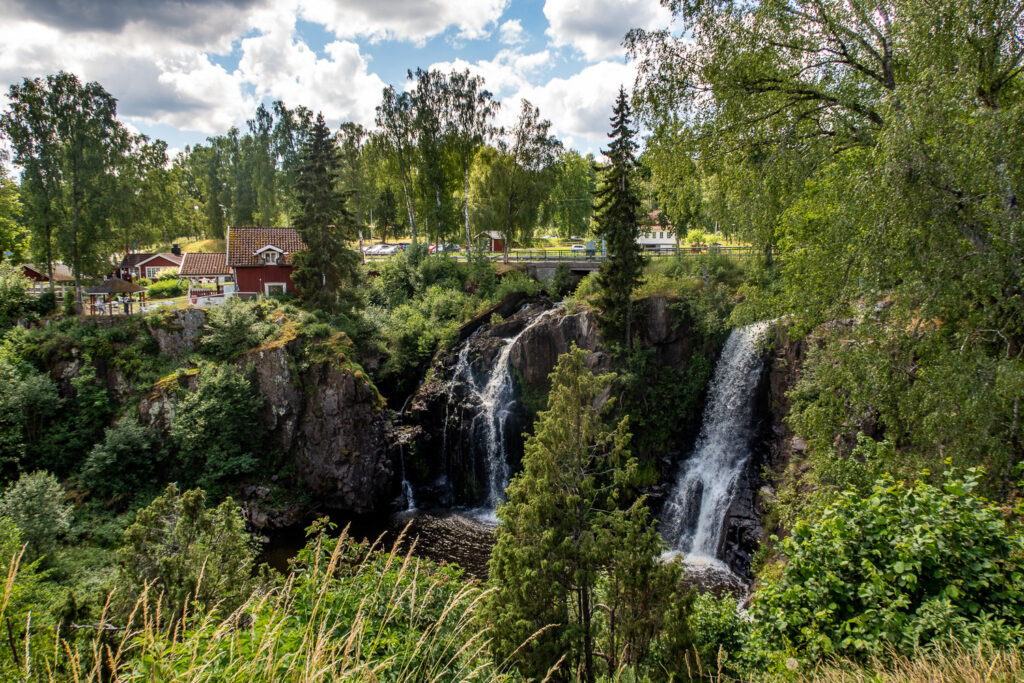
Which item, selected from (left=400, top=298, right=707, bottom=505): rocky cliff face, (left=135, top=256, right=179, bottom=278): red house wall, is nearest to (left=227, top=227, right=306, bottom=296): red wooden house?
(left=400, top=298, right=707, bottom=505): rocky cliff face

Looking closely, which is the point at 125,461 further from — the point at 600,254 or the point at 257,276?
the point at 600,254

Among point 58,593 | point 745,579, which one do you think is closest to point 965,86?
point 745,579

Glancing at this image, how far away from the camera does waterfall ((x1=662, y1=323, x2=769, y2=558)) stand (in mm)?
17359

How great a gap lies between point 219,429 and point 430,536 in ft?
30.4

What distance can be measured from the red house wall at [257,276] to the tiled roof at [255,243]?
38cm

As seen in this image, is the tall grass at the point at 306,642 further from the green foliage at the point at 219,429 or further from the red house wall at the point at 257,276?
the red house wall at the point at 257,276

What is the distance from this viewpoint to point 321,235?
25.6m

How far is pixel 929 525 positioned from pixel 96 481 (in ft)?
77.8

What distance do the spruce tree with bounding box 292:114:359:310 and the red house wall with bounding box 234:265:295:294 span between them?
4813 mm

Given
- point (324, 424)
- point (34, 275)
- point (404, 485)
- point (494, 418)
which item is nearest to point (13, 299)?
point (324, 424)

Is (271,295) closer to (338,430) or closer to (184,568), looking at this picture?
(338,430)

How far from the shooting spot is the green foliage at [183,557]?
26.8 feet

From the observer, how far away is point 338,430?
2150cm

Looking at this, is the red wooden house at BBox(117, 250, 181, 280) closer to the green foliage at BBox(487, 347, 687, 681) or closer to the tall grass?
the tall grass
